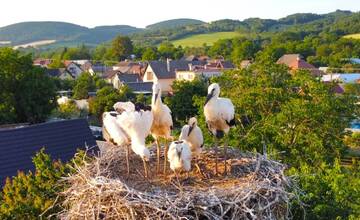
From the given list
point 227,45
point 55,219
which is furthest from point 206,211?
point 227,45

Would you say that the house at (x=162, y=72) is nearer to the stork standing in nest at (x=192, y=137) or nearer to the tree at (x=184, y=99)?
the tree at (x=184, y=99)

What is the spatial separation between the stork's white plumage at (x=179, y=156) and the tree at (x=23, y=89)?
23.1m

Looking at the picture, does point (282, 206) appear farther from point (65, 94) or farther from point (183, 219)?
point (65, 94)

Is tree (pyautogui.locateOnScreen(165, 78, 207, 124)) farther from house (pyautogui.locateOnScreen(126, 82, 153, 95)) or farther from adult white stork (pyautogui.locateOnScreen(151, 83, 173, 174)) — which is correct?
adult white stork (pyautogui.locateOnScreen(151, 83, 173, 174))

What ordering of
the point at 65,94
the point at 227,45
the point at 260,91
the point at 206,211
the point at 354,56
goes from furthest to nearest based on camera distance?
the point at 227,45 < the point at 354,56 < the point at 65,94 < the point at 260,91 < the point at 206,211

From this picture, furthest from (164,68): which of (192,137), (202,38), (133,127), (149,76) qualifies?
(202,38)

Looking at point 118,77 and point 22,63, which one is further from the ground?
point 22,63

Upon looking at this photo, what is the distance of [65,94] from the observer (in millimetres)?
50531

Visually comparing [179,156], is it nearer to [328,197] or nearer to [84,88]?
[328,197]

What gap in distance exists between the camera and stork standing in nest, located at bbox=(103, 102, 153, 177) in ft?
23.7

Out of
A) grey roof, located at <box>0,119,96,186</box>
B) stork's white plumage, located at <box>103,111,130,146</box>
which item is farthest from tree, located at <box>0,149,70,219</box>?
grey roof, located at <box>0,119,96,186</box>

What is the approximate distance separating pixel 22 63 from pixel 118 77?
90.0 ft

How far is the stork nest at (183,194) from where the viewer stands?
627 centimetres

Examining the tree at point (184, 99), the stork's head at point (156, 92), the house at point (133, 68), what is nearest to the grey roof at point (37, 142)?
the stork's head at point (156, 92)
